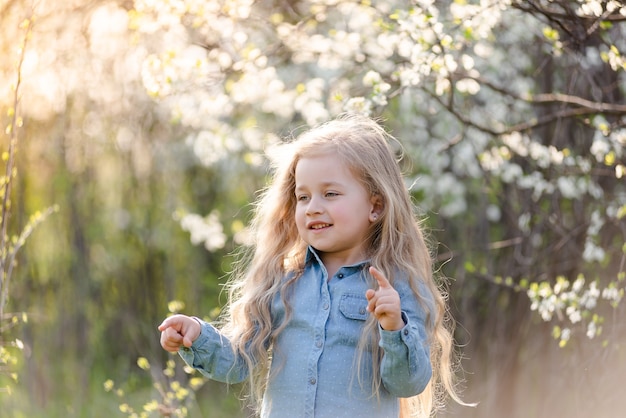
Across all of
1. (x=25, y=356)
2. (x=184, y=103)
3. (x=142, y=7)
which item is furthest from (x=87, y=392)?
(x=142, y=7)

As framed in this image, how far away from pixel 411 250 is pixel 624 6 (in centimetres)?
110

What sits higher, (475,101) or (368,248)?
(368,248)

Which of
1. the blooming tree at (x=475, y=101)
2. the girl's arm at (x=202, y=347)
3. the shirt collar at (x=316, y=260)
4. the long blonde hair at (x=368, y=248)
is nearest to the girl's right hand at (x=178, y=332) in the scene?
the girl's arm at (x=202, y=347)

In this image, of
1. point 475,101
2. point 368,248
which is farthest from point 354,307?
point 475,101

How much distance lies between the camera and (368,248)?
2.45 meters

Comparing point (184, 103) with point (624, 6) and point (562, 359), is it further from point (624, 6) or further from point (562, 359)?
point (624, 6)

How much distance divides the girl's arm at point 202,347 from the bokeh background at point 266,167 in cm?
80

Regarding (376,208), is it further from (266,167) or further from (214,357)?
(266,167)

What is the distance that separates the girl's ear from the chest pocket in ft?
0.69

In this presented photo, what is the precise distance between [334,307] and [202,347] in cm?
32

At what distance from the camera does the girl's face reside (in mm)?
→ 2352

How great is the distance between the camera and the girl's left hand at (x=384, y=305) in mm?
2061

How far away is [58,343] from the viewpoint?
7039mm

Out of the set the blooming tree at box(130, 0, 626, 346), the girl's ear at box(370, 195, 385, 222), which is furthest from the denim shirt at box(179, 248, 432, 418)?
the blooming tree at box(130, 0, 626, 346)
